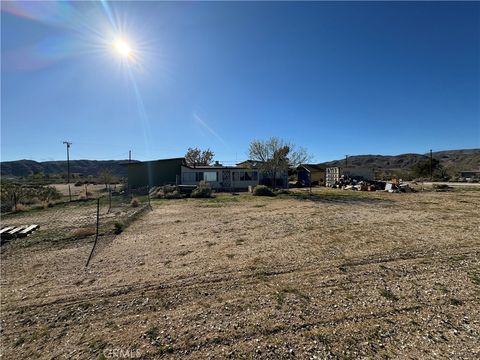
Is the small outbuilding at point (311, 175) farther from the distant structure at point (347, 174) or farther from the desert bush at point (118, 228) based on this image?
the desert bush at point (118, 228)

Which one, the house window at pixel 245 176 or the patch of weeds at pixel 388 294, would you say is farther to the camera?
the house window at pixel 245 176

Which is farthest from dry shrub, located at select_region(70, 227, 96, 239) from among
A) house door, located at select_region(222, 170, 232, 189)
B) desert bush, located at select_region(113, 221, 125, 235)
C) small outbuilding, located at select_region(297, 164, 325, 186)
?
small outbuilding, located at select_region(297, 164, 325, 186)

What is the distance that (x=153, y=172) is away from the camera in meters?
28.0

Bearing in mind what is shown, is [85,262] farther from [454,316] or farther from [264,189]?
[264,189]

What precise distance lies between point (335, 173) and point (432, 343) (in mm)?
30799

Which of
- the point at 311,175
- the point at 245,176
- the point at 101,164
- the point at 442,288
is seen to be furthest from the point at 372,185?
the point at 101,164

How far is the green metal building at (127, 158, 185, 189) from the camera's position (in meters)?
27.6

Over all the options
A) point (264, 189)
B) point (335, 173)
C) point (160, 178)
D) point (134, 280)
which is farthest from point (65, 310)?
point (335, 173)

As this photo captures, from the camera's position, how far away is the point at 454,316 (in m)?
3.22

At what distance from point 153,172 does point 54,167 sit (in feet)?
339

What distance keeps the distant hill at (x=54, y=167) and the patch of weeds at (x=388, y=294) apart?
293 ft

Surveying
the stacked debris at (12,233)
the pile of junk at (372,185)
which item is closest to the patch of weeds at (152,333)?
the stacked debris at (12,233)

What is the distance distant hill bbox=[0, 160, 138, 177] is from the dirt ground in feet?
280

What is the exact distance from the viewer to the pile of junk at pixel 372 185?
2173 cm
